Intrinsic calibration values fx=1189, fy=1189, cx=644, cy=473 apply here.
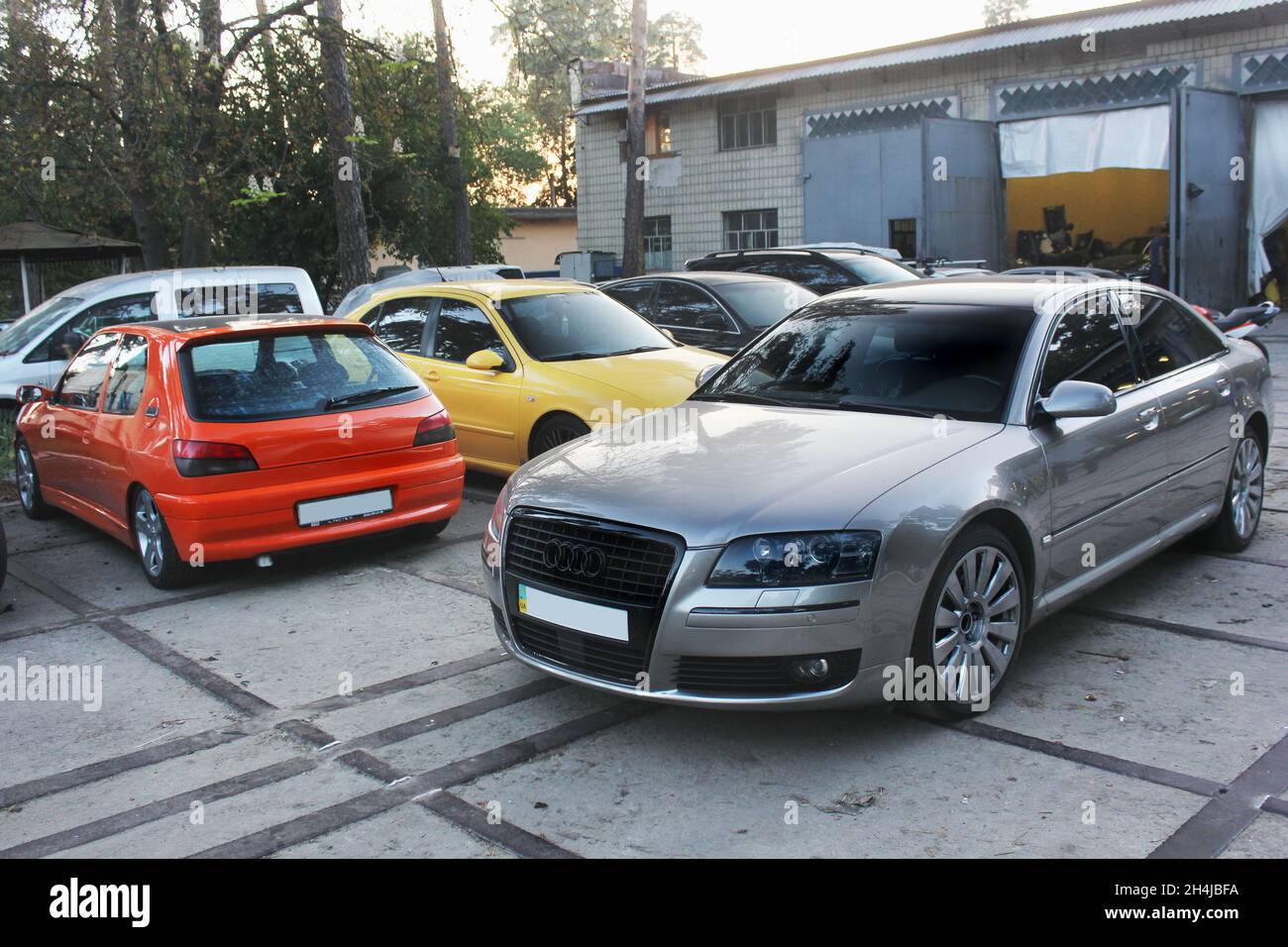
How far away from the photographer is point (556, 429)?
8.16 metres

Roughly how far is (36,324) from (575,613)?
353 inches

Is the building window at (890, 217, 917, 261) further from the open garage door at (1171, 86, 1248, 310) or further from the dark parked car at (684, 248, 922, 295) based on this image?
the dark parked car at (684, 248, 922, 295)

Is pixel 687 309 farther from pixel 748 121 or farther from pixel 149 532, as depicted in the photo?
pixel 748 121

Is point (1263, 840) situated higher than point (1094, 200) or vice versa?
point (1094, 200)

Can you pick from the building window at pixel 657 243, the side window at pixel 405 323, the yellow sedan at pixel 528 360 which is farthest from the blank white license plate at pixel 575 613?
the building window at pixel 657 243

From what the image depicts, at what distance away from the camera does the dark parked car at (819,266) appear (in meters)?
12.6

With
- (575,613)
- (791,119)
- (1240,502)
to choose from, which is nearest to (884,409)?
(575,613)

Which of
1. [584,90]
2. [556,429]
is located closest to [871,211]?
[584,90]

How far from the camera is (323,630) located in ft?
18.7

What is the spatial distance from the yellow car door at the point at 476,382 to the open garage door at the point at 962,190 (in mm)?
12580

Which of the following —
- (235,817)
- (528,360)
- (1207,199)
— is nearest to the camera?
(235,817)

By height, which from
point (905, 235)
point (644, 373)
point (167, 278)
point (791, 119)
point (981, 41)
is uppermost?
point (981, 41)
